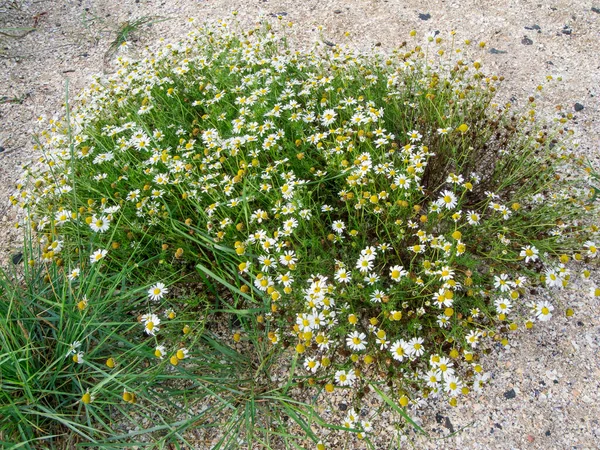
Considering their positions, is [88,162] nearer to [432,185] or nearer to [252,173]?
[252,173]

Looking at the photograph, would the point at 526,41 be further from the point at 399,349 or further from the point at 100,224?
the point at 100,224

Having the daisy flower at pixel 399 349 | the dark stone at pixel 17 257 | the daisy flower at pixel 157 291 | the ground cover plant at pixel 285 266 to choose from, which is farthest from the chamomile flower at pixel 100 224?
the daisy flower at pixel 399 349

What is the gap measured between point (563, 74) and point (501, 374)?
3.03 meters

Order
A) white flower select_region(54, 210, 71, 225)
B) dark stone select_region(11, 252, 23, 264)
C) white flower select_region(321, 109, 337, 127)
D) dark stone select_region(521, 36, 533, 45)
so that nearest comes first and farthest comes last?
1. white flower select_region(54, 210, 71, 225)
2. white flower select_region(321, 109, 337, 127)
3. dark stone select_region(11, 252, 23, 264)
4. dark stone select_region(521, 36, 533, 45)

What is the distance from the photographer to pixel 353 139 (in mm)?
3156

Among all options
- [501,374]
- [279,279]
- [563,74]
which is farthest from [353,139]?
[563,74]

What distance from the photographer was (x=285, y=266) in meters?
2.74

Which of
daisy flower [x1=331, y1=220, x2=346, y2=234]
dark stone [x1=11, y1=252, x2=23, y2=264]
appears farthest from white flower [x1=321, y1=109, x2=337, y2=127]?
dark stone [x1=11, y1=252, x2=23, y2=264]

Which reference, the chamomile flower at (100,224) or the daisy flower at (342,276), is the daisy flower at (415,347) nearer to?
the daisy flower at (342,276)

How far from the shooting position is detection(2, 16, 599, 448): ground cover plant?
Result: 2.49m

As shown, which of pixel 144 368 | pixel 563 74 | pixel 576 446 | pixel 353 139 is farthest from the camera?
pixel 563 74

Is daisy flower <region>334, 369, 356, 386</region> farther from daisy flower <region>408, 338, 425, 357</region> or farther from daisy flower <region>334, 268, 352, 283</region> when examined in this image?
daisy flower <region>334, 268, 352, 283</region>

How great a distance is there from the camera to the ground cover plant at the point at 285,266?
249cm

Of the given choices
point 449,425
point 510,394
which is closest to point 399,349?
point 449,425
